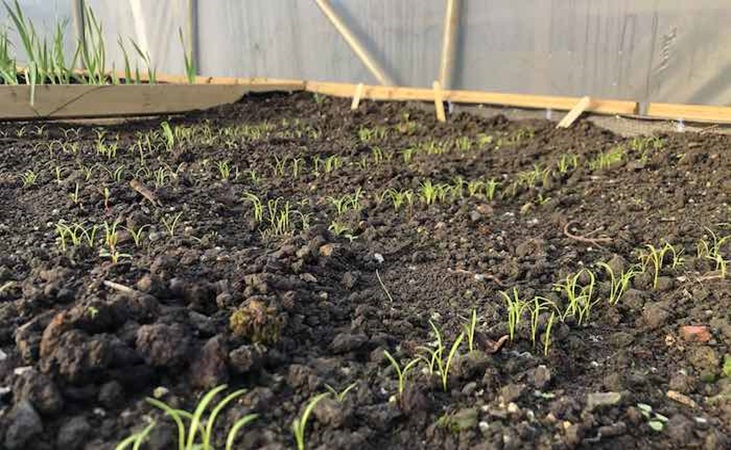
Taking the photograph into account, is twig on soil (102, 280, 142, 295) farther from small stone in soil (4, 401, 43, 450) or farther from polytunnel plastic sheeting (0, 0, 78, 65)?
polytunnel plastic sheeting (0, 0, 78, 65)

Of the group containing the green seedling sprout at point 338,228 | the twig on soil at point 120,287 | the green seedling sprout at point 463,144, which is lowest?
the green seedling sprout at point 338,228

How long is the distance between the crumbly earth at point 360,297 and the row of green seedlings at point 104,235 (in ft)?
0.04

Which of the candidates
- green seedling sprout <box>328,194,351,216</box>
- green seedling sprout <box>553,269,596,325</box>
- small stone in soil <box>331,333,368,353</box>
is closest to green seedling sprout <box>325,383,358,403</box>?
small stone in soil <box>331,333,368,353</box>

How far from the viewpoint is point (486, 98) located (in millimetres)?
4426

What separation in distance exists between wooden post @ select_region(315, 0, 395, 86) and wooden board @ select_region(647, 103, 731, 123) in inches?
98.7

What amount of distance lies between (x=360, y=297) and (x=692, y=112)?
112 inches

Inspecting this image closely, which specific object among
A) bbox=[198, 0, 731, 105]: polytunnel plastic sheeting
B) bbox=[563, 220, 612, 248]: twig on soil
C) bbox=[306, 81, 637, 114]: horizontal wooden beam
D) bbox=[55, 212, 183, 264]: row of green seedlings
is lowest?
bbox=[563, 220, 612, 248]: twig on soil

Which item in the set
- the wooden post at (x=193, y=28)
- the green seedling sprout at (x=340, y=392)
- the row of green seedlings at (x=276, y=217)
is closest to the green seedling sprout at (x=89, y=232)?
the row of green seedlings at (x=276, y=217)

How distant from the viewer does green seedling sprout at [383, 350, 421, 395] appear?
1104mm

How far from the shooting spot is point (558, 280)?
1701mm

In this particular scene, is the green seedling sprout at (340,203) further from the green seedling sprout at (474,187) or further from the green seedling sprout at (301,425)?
the green seedling sprout at (301,425)

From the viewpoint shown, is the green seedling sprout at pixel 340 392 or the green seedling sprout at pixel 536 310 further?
the green seedling sprout at pixel 536 310

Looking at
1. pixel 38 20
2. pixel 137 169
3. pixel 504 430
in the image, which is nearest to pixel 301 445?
pixel 504 430

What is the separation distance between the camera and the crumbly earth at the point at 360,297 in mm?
1008
